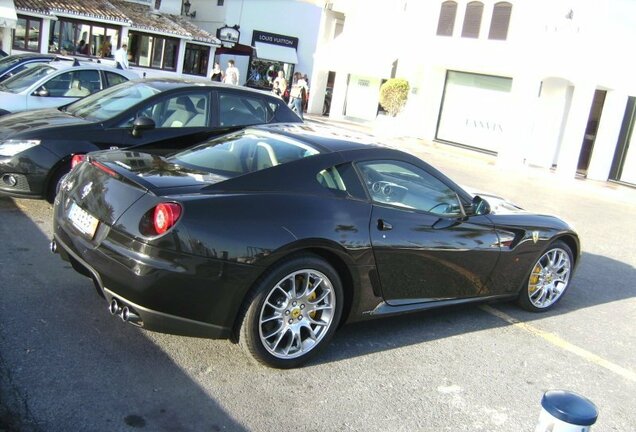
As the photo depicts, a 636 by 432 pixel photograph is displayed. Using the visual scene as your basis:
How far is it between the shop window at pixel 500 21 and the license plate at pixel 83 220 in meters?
20.3

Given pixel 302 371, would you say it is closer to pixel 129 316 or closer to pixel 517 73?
pixel 129 316

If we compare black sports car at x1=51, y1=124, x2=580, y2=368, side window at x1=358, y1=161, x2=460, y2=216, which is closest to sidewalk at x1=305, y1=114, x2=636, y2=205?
side window at x1=358, y1=161, x2=460, y2=216

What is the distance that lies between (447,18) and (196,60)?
62.3 feet

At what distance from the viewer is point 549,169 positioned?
67.4 ft

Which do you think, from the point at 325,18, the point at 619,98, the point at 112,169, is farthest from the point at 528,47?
the point at 112,169

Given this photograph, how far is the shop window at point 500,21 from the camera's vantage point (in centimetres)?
2156

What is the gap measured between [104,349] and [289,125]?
7.29 feet

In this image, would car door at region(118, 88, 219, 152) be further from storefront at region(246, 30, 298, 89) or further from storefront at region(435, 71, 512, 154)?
storefront at region(246, 30, 298, 89)

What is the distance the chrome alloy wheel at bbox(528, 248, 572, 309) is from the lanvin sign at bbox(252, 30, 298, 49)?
3799 cm

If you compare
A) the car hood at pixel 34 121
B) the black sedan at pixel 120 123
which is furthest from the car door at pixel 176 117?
the car hood at pixel 34 121

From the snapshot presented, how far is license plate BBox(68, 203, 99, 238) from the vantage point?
373 cm

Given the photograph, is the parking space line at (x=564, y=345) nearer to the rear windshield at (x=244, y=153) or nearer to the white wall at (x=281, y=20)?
the rear windshield at (x=244, y=153)

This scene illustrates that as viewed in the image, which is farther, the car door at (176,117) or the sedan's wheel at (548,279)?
the car door at (176,117)

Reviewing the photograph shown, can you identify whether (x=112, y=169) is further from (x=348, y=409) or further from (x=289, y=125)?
(x=348, y=409)
